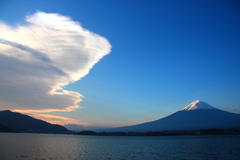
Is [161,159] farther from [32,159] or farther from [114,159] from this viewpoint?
[32,159]

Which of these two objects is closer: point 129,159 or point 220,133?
point 129,159

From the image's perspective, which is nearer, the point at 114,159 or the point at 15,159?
the point at 15,159

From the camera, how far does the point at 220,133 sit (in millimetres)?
166500

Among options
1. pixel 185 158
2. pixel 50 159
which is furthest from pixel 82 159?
pixel 185 158

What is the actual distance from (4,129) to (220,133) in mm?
219632

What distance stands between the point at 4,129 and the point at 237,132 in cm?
23375

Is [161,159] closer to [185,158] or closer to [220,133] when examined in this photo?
[185,158]

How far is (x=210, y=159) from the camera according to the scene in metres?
32.0

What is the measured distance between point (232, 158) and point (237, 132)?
16220 cm

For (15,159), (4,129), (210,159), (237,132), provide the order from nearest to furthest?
(15,159)
(210,159)
(237,132)
(4,129)

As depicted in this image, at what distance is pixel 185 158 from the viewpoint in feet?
109

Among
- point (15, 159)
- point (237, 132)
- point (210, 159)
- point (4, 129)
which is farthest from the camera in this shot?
point (4, 129)

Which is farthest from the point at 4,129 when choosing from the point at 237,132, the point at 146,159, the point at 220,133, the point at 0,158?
the point at 237,132

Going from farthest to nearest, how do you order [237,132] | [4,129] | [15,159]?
[4,129], [237,132], [15,159]
